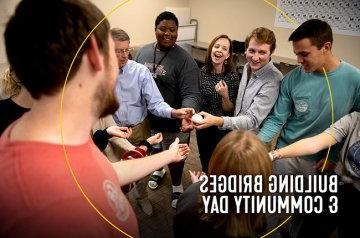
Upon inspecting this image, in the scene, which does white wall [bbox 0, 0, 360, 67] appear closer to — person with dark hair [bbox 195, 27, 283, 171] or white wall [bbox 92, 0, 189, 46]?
white wall [bbox 92, 0, 189, 46]

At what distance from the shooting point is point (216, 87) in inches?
57.4

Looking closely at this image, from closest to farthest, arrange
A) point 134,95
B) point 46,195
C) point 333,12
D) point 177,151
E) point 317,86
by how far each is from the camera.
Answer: point 46,195
point 177,151
point 317,86
point 134,95
point 333,12

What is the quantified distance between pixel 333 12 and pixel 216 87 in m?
1.83

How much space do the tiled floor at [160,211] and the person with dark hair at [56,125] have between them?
954 millimetres

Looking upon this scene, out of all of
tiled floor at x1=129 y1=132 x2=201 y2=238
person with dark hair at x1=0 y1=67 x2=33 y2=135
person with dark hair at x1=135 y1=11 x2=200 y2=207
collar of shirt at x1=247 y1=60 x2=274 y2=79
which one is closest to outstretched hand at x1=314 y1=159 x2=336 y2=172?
collar of shirt at x1=247 y1=60 x2=274 y2=79

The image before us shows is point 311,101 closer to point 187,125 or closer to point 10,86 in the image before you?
point 187,125

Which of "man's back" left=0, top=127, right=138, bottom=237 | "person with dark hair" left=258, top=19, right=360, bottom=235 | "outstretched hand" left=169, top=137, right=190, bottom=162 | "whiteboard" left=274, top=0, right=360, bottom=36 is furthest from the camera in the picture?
"whiteboard" left=274, top=0, right=360, bottom=36

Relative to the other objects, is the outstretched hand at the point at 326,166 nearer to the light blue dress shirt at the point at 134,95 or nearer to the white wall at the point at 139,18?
the light blue dress shirt at the point at 134,95

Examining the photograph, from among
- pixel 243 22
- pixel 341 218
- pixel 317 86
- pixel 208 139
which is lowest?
pixel 341 218

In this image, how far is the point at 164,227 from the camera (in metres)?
1.47

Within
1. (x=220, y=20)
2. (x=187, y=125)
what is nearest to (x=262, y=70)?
(x=187, y=125)

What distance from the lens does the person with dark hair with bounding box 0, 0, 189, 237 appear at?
40cm

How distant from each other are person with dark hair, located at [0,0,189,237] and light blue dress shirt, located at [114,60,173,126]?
864 mm

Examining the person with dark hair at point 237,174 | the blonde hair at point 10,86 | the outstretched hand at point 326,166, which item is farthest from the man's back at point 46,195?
the outstretched hand at point 326,166
